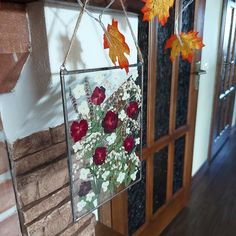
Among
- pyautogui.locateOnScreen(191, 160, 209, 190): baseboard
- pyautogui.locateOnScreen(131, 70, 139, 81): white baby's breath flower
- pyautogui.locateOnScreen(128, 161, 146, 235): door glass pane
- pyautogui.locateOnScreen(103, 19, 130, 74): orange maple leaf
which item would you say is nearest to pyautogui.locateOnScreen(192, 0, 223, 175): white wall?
pyautogui.locateOnScreen(191, 160, 209, 190): baseboard

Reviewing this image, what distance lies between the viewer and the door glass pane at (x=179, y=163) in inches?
68.5

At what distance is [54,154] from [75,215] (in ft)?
0.65

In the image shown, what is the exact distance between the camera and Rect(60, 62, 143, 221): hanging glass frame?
0.59 metres

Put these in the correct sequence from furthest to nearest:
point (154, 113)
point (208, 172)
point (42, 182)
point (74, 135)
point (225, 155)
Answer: point (225, 155)
point (208, 172)
point (154, 113)
point (42, 182)
point (74, 135)

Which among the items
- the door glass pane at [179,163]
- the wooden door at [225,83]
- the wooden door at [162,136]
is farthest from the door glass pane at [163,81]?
the wooden door at [225,83]

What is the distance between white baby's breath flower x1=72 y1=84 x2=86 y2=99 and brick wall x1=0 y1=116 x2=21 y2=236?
8.1 inches

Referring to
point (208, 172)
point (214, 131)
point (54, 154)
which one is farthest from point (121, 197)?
point (214, 131)

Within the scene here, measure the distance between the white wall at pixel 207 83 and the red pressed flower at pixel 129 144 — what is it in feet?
4.61

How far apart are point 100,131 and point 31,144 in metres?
0.20

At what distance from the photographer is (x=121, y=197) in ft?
4.05

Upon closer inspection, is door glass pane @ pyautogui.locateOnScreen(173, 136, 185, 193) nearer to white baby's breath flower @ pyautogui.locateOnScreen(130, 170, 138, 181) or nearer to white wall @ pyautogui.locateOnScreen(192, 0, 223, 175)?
white wall @ pyautogui.locateOnScreen(192, 0, 223, 175)

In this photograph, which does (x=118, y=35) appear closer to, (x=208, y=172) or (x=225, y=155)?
(x=208, y=172)

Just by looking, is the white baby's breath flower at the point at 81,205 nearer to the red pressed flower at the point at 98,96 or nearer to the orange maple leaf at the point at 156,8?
the red pressed flower at the point at 98,96

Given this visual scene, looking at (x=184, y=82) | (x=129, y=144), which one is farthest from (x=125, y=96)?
(x=184, y=82)
